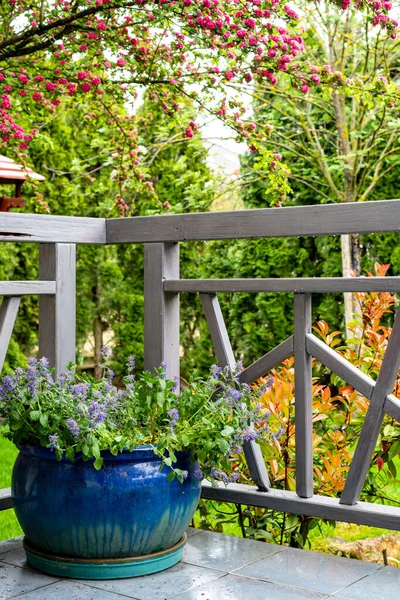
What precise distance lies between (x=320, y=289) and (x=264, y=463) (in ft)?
2.08

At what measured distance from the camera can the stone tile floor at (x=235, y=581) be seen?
195cm

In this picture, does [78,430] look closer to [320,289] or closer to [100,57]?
[320,289]

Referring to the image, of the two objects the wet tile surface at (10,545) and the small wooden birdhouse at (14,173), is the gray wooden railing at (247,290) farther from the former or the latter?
the small wooden birdhouse at (14,173)

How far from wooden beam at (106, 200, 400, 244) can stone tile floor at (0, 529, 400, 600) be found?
89cm

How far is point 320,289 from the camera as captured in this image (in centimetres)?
219

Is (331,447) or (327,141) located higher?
(327,141)

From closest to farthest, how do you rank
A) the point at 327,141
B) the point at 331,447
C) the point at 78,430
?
1. the point at 78,430
2. the point at 331,447
3. the point at 327,141

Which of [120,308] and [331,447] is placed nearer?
[331,447]

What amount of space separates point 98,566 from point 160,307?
852mm

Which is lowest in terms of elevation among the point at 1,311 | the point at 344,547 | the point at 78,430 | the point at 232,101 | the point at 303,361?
the point at 344,547

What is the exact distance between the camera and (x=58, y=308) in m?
2.50

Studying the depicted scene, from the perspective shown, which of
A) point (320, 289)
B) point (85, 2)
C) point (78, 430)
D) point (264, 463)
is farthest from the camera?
point (85, 2)

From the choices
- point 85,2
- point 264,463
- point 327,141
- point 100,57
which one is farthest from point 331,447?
point 327,141

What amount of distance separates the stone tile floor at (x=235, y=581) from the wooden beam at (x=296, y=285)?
2.41ft
